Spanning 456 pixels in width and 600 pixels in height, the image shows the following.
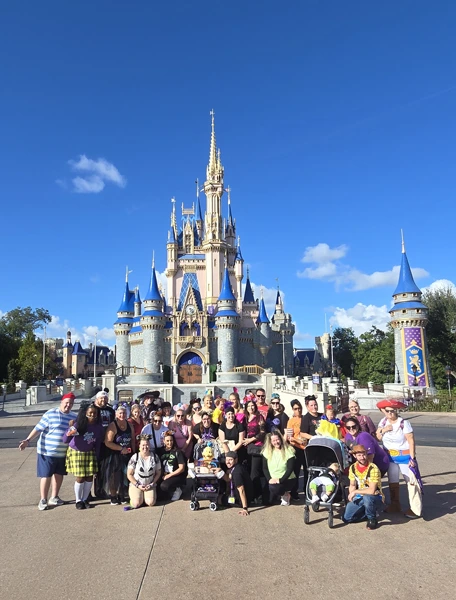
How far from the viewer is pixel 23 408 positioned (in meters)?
29.3

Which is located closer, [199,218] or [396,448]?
[396,448]

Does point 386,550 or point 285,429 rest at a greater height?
point 285,429

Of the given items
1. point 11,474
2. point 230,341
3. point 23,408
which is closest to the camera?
point 11,474

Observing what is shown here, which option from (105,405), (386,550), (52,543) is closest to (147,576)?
(52,543)

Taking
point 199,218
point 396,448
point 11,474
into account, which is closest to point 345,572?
point 396,448

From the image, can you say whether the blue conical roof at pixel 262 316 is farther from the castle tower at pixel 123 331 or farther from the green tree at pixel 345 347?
the green tree at pixel 345 347

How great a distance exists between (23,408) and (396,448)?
93.2 ft

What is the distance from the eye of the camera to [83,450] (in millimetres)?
6656

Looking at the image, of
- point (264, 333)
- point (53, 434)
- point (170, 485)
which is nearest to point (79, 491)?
point (53, 434)

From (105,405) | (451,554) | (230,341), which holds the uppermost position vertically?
(230,341)

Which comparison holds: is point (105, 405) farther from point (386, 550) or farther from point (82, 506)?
point (386, 550)

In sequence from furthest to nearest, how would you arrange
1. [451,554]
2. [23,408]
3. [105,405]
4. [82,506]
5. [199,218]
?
[199,218], [23,408], [105,405], [82,506], [451,554]

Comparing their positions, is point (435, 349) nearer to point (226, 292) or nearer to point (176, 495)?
point (226, 292)

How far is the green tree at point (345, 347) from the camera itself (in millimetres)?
72625
